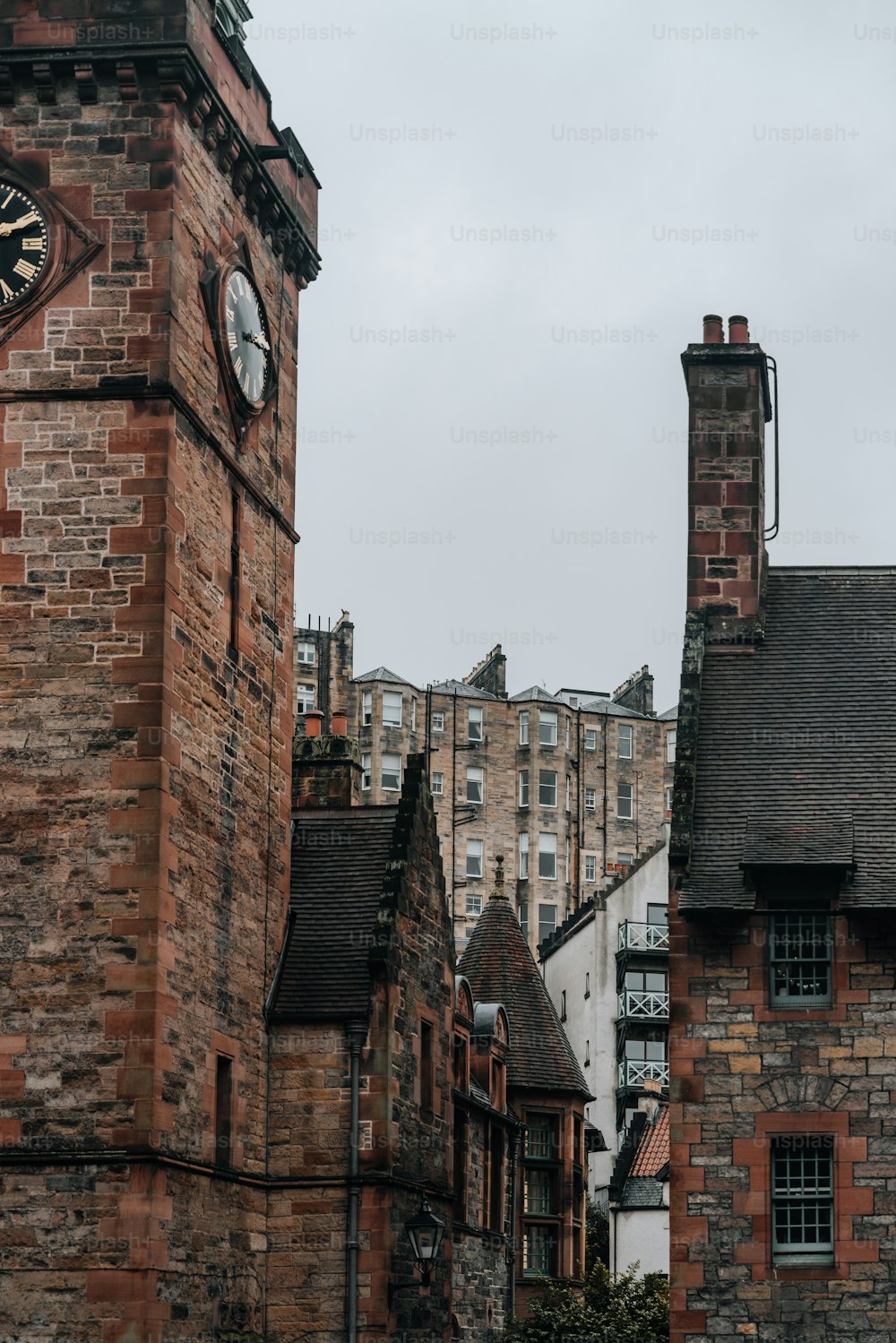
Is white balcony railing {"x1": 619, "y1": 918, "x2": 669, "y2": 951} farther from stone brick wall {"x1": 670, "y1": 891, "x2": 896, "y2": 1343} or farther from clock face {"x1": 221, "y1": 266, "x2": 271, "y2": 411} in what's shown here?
stone brick wall {"x1": 670, "y1": 891, "x2": 896, "y2": 1343}

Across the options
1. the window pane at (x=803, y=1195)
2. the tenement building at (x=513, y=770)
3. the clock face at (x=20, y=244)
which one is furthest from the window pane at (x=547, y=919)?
the clock face at (x=20, y=244)

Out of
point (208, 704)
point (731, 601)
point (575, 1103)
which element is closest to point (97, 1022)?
point (208, 704)

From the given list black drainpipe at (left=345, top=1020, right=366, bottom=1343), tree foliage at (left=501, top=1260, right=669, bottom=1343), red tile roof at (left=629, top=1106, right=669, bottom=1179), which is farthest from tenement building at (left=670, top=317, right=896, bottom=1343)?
red tile roof at (left=629, top=1106, right=669, bottom=1179)

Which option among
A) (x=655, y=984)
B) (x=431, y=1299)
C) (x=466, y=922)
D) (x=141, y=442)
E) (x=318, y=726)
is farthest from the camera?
(x=466, y=922)

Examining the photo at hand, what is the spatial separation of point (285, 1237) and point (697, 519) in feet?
36.8

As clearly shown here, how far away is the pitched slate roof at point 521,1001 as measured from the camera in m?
44.6

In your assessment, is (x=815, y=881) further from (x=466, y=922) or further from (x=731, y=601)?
(x=466, y=922)

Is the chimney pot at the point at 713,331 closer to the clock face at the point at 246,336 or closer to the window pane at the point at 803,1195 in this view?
the clock face at the point at 246,336

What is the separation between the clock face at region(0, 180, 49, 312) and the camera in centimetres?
2927

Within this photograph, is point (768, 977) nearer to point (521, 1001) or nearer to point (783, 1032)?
point (783, 1032)

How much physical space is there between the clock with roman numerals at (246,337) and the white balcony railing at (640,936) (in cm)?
3936

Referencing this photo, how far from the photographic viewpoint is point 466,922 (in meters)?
107

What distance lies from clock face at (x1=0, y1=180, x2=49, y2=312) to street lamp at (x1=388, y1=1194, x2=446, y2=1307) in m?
13.0

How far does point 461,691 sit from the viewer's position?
111250mm
